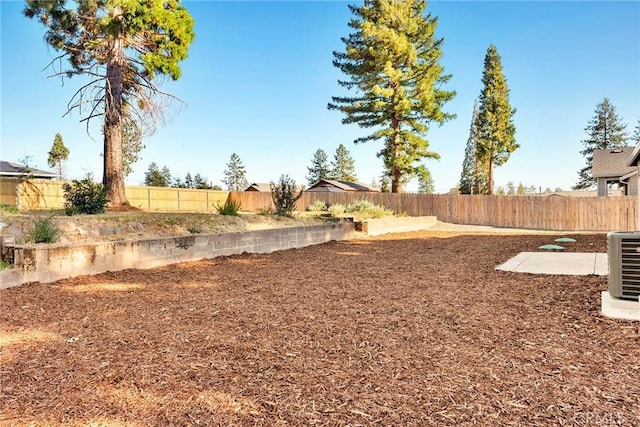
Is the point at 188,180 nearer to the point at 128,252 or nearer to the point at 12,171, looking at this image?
the point at 12,171

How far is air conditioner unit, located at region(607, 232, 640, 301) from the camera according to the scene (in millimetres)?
3180

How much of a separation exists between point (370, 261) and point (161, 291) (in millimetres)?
3735

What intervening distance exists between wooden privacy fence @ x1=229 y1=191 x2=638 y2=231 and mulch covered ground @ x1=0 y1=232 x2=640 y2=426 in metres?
14.1

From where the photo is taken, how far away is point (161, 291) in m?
4.50

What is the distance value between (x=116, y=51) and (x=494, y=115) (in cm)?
2516

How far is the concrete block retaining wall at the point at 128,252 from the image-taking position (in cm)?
461

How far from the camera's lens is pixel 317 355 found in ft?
8.50

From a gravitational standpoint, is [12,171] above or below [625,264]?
above

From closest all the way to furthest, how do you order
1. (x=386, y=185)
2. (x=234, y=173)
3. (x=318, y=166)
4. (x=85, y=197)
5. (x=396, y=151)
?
(x=85, y=197)
(x=396, y=151)
(x=386, y=185)
(x=318, y=166)
(x=234, y=173)

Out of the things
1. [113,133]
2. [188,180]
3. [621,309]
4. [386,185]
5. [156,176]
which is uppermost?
[188,180]

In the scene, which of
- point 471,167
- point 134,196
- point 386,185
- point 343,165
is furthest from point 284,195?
point 343,165

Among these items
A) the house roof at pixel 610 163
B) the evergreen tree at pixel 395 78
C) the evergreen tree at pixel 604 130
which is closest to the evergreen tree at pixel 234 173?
the evergreen tree at pixel 395 78

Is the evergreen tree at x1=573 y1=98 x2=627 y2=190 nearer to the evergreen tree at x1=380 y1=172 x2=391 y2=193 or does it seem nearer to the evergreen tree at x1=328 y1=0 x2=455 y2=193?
the evergreen tree at x1=380 y1=172 x2=391 y2=193

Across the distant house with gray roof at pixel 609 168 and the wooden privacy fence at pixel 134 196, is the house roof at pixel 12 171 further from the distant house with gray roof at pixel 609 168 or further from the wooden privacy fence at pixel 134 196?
the distant house with gray roof at pixel 609 168
